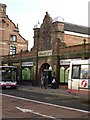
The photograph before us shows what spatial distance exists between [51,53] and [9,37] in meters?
26.9

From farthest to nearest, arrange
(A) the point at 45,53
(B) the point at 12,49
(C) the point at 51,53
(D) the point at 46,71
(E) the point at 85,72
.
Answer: (B) the point at 12,49, (D) the point at 46,71, (A) the point at 45,53, (C) the point at 51,53, (E) the point at 85,72

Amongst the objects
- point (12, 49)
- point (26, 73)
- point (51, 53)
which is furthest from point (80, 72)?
point (12, 49)

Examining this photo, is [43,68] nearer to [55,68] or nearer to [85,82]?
[55,68]

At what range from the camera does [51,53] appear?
127ft

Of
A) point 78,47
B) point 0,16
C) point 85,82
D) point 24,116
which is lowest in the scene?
point 24,116

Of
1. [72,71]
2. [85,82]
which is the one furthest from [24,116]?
[72,71]

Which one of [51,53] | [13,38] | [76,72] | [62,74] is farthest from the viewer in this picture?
[13,38]

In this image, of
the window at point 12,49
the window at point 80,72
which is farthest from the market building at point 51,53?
the window at point 12,49

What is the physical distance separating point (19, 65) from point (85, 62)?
2703cm

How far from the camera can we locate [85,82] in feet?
65.9

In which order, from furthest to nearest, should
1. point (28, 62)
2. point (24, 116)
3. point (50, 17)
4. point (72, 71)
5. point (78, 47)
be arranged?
point (28, 62) < point (50, 17) < point (78, 47) < point (72, 71) < point (24, 116)

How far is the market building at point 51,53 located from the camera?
35.4 m

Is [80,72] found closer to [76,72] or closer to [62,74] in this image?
[76,72]

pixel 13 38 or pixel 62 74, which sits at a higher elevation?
pixel 13 38
